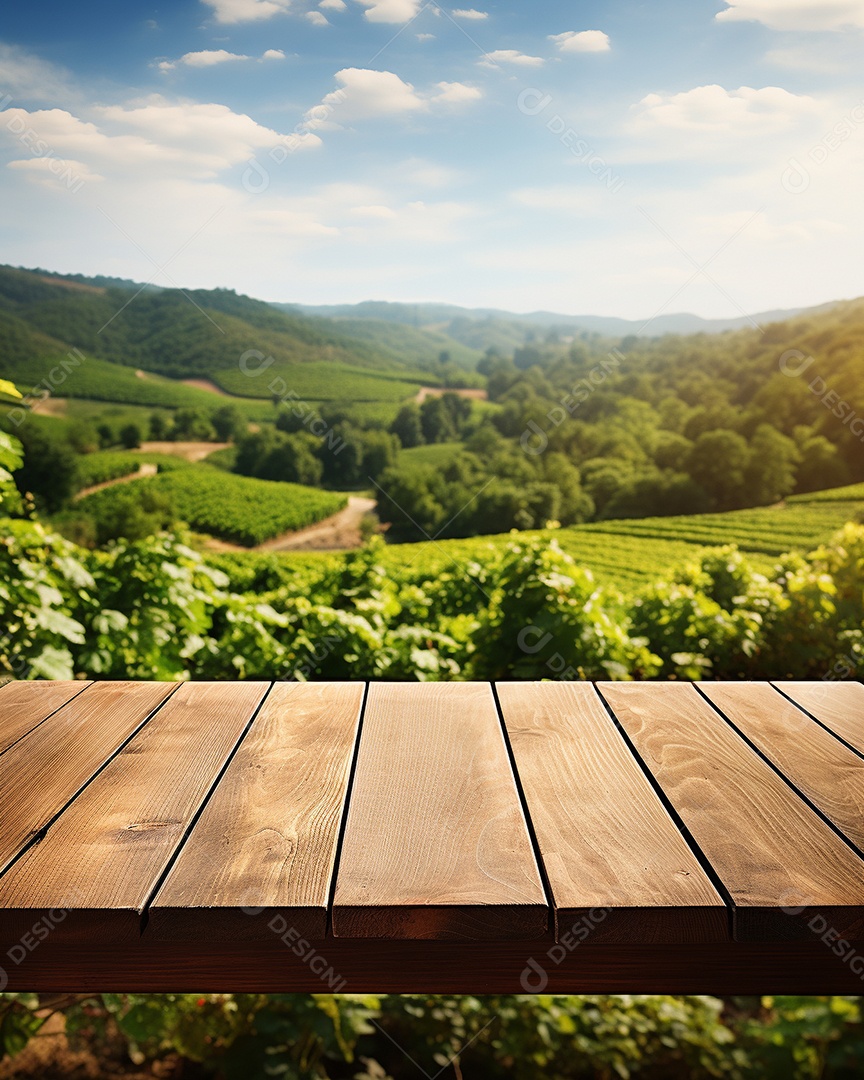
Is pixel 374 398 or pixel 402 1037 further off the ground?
pixel 374 398

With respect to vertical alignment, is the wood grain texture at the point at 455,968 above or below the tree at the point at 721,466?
above

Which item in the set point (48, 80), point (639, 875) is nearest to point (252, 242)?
point (48, 80)

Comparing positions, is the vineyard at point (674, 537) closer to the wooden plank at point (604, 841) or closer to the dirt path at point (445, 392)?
the dirt path at point (445, 392)

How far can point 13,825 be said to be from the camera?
0.80 meters

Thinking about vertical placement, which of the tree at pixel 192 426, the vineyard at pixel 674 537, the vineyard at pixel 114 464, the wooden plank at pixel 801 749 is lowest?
the vineyard at pixel 674 537

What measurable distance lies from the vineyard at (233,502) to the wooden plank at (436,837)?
9562mm

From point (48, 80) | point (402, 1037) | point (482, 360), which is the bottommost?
point (402, 1037)

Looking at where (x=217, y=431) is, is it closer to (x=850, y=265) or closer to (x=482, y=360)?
(x=482, y=360)

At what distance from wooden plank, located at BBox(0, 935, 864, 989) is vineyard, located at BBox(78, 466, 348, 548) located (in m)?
9.79

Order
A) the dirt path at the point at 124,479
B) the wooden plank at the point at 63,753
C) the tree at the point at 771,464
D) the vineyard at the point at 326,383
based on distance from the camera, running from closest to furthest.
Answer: the wooden plank at the point at 63,753, the dirt path at the point at 124,479, the vineyard at the point at 326,383, the tree at the point at 771,464

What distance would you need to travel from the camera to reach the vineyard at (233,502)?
10531mm

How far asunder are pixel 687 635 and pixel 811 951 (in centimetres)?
206

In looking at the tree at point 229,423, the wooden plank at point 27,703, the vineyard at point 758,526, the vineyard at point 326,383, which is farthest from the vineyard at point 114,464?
the wooden plank at point 27,703

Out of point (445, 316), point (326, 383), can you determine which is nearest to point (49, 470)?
point (326, 383)
